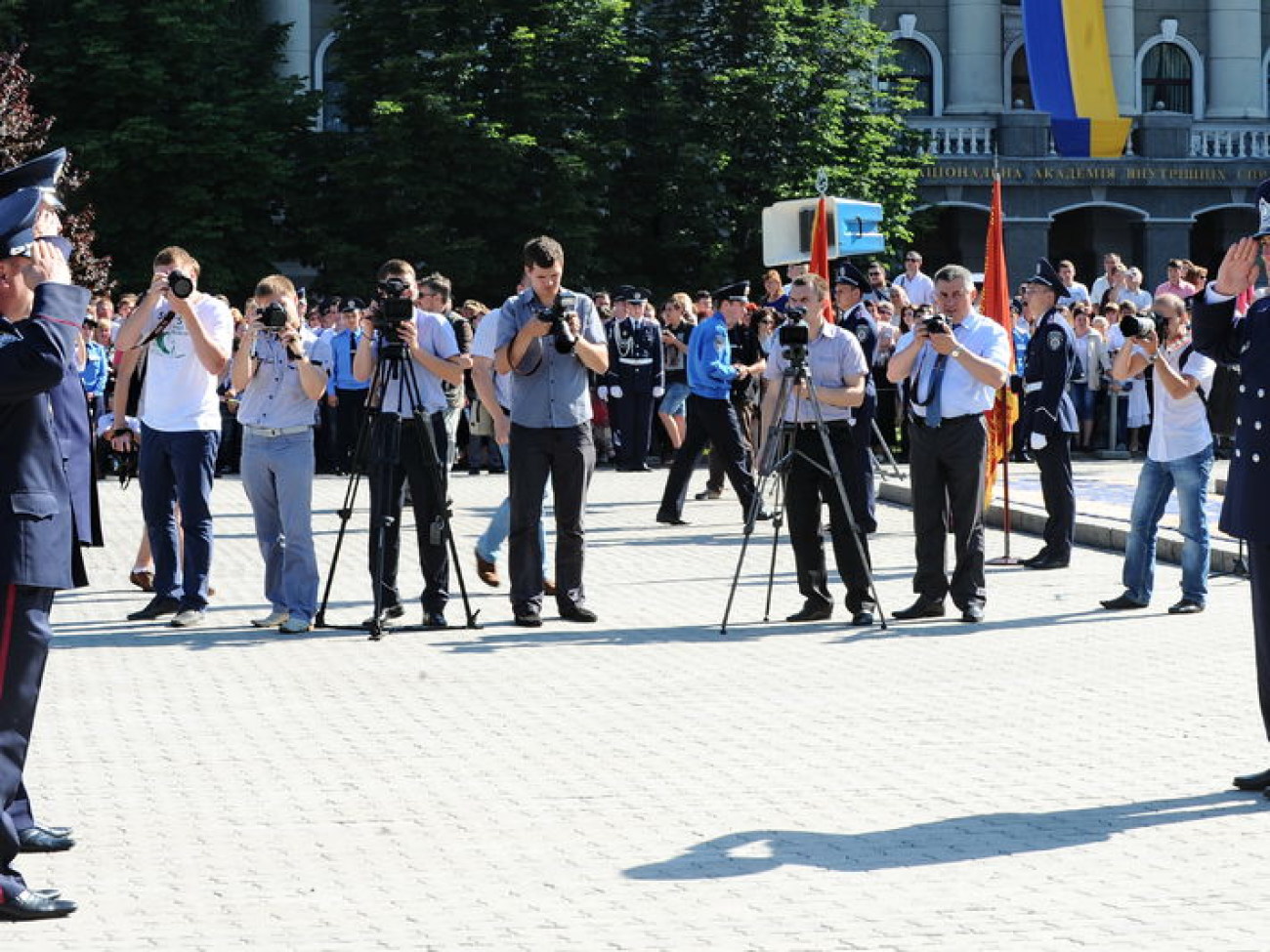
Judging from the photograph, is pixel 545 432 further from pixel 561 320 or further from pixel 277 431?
pixel 277 431

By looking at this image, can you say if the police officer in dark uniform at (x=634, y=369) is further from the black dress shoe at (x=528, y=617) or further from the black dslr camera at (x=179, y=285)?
the black dslr camera at (x=179, y=285)

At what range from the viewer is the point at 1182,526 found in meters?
13.8

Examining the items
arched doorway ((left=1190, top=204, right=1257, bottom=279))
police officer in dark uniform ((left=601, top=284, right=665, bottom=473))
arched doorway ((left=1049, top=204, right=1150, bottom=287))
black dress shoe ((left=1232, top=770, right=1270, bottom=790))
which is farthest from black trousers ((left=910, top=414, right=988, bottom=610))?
arched doorway ((left=1190, top=204, right=1257, bottom=279))

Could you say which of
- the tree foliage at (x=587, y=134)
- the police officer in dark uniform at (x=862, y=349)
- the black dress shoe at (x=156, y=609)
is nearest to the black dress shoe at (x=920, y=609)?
the police officer in dark uniform at (x=862, y=349)

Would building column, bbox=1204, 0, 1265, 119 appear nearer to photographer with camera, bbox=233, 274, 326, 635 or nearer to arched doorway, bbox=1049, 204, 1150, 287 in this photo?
arched doorway, bbox=1049, 204, 1150, 287

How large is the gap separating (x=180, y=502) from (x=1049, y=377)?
6.32 m

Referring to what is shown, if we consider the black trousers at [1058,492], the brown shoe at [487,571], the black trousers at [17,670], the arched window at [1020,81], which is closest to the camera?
the black trousers at [17,670]

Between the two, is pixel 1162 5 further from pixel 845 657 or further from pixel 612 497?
pixel 845 657

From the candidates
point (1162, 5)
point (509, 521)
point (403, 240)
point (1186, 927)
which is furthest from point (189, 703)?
point (1162, 5)

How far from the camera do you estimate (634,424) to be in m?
27.0

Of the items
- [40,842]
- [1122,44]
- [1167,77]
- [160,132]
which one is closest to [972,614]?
[40,842]

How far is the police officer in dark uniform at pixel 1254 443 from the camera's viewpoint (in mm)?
8461

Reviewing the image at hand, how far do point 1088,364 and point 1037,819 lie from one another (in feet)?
70.9

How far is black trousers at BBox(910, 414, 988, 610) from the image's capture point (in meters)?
13.4
